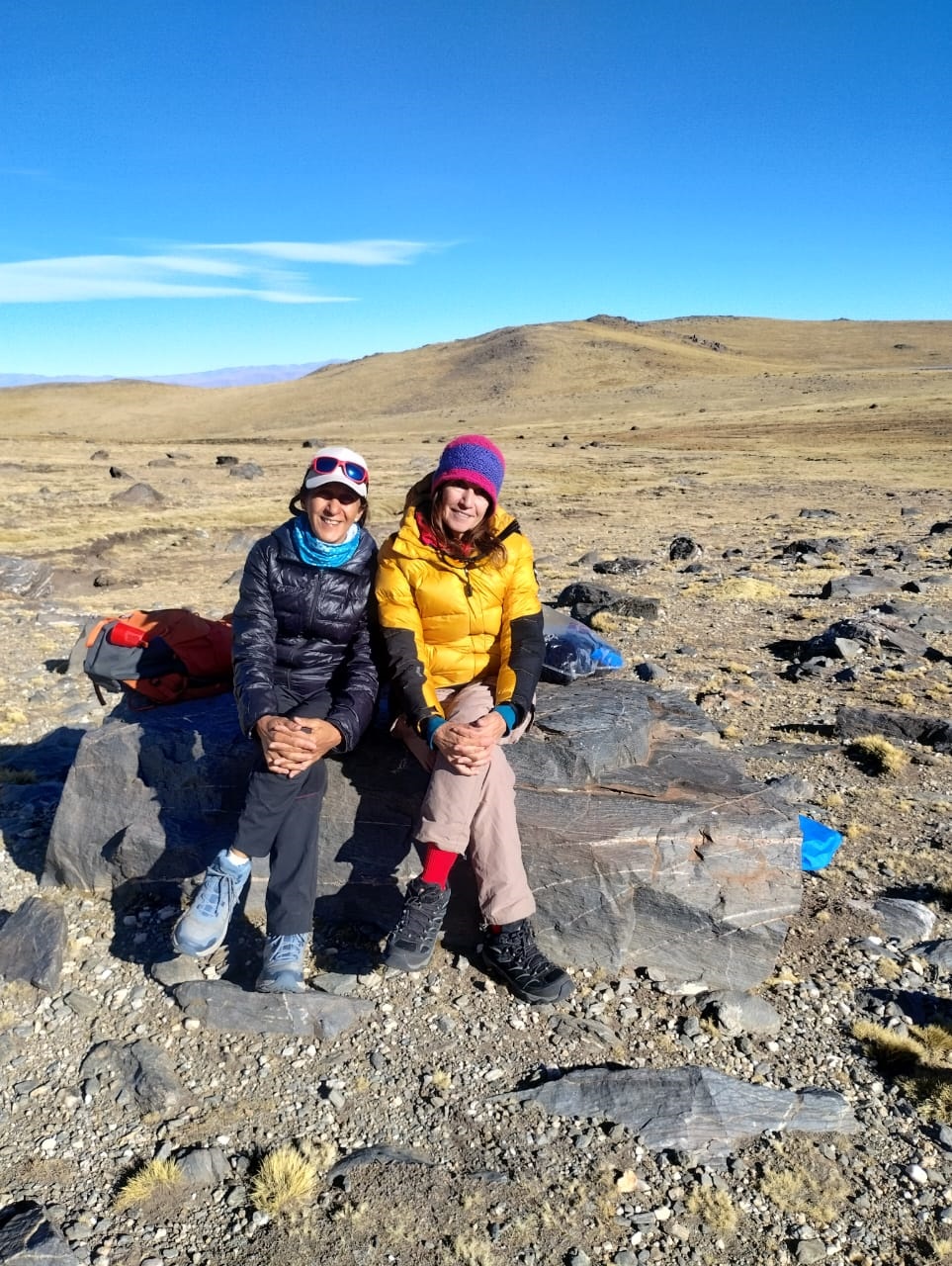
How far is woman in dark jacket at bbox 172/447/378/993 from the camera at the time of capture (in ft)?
15.5

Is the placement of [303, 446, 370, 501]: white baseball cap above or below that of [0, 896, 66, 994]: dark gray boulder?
above

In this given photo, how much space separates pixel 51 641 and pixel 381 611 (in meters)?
9.00

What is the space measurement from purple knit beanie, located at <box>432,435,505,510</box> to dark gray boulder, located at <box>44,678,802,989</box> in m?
1.62

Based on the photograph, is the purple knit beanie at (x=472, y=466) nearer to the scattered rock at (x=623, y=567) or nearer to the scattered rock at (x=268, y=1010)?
the scattered rock at (x=268, y=1010)

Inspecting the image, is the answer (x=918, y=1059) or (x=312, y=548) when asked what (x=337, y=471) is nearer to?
(x=312, y=548)

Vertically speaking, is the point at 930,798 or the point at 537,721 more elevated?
the point at 537,721

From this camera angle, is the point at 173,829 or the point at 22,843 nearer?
the point at 173,829

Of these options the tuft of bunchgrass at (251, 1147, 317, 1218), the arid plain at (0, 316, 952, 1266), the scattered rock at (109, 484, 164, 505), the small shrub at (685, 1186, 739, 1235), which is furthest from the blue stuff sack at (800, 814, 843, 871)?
the scattered rock at (109, 484, 164, 505)

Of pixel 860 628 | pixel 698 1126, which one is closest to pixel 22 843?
pixel 698 1126

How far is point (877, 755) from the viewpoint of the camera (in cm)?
811

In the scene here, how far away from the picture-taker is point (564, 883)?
512cm

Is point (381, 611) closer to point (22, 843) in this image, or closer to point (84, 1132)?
point (84, 1132)

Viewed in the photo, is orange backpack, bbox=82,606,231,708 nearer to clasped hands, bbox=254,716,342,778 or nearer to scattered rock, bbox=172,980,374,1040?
clasped hands, bbox=254,716,342,778

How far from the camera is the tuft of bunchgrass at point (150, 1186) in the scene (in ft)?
11.8
